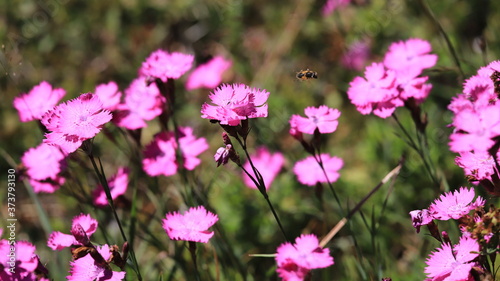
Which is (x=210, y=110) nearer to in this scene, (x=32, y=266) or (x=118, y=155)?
(x=32, y=266)

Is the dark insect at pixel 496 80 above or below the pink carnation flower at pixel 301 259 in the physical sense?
above

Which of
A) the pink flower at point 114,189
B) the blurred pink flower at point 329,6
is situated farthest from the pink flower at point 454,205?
the blurred pink flower at point 329,6

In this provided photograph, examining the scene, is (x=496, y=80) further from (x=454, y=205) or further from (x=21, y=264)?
(x=21, y=264)

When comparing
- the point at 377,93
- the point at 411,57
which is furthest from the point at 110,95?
the point at 411,57

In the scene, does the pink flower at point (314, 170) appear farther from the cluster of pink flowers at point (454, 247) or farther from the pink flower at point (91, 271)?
the pink flower at point (91, 271)

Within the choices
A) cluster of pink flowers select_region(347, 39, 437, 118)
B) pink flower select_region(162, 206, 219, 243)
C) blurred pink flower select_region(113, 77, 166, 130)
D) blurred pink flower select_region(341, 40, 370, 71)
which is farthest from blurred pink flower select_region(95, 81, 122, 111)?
blurred pink flower select_region(341, 40, 370, 71)

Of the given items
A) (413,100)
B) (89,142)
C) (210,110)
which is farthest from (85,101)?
(413,100)

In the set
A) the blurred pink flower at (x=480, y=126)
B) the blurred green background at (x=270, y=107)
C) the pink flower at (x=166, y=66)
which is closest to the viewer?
the blurred pink flower at (x=480, y=126)

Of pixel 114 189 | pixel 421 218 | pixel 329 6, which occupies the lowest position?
pixel 421 218
